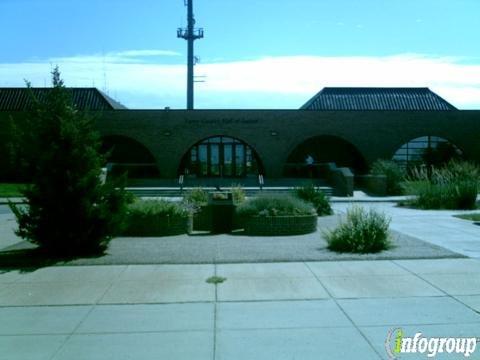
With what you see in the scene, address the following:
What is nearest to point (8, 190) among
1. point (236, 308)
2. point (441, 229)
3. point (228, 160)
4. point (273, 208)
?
point (228, 160)

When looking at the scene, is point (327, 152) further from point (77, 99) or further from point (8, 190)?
point (8, 190)

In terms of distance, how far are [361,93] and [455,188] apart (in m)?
23.6

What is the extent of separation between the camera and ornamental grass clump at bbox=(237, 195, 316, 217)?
13.9 m

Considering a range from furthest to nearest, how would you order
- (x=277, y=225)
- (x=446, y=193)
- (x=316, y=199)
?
(x=446, y=193) → (x=316, y=199) → (x=277, y=225)

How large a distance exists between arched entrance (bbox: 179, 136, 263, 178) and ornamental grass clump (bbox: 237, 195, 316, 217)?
2461 cm

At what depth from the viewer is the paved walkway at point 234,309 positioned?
19.1ft

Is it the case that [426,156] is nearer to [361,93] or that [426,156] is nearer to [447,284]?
[361,93]

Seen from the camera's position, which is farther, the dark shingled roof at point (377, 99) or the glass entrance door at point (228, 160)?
the dark shingled roof at point (377, 99)

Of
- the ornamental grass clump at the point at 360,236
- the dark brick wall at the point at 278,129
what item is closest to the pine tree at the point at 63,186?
the ornamental grass clump at the point at 360,236

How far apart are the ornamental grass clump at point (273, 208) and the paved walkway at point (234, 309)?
403 centimetres

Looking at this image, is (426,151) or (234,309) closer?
(234,309)

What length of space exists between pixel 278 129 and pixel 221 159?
443 centimetres

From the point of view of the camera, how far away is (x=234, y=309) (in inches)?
281

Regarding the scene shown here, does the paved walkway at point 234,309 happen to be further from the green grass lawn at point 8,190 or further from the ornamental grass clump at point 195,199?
the green grass lawn at point 8,190
